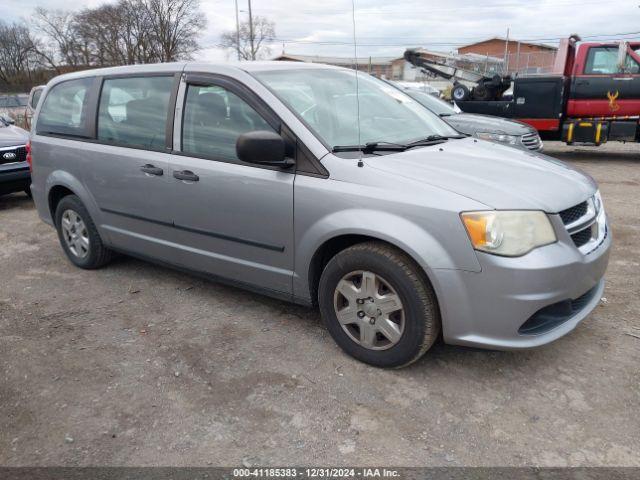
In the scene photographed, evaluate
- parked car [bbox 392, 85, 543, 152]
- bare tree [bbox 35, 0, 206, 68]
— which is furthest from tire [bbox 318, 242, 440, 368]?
bare tree [bbox 35, 0, 206, 68]

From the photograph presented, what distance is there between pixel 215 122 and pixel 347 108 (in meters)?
0.87

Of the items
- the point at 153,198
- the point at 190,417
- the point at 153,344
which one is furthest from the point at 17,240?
the point at 190,417

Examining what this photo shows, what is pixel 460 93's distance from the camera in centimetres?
1367

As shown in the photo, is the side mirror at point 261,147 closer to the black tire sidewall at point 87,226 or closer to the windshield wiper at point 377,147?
the windshield wiper at point 377,147

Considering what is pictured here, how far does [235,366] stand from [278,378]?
0.98ft

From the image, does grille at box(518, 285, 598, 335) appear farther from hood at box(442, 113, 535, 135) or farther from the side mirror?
hood at box(442, 113, 535, 135)

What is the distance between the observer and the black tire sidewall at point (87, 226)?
4445mm

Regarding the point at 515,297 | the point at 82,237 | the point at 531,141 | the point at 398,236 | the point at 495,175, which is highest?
the point at 495,175

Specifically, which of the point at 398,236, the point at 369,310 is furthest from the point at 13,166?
the point at 398,236

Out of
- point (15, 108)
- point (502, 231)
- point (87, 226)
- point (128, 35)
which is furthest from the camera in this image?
point (128, 35)

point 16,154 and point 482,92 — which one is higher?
point 482,92

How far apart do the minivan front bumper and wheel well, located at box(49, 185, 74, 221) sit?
11.7 feet

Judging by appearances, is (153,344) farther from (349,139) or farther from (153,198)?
(349,139)

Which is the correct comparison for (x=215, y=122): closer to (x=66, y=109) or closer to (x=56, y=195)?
(x=66, y=109)
